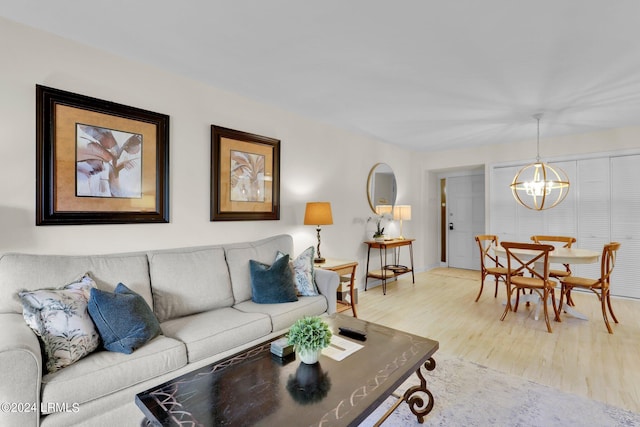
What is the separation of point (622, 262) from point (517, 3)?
4312mm

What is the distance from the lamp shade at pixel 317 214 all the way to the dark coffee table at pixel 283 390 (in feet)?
5.91

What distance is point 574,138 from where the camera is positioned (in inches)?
181

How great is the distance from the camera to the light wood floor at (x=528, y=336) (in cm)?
225

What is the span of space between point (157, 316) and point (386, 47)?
100 inches

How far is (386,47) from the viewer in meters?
2.26

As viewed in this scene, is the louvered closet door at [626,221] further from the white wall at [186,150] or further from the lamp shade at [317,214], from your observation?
the lamp shade at [317,214]

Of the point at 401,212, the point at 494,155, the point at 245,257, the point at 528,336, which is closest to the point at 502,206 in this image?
the point at 494,155

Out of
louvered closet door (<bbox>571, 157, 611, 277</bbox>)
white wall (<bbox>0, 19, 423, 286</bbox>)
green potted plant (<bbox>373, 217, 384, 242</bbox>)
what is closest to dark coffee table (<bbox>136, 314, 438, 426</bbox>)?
white wall (<bbox>0, 19, 423, 286</bbox>)

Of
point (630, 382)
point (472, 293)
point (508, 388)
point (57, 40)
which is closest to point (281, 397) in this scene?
point (508, 388)

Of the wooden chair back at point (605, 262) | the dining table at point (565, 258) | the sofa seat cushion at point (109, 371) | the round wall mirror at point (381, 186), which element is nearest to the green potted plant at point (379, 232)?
the round wall mirror at point (381, 186)

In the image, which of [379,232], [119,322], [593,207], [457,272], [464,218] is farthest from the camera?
[464,218]

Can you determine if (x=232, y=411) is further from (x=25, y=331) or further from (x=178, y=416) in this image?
(x=25, y=331)

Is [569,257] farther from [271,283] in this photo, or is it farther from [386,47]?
[271,283]

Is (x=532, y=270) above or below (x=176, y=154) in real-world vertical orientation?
below
